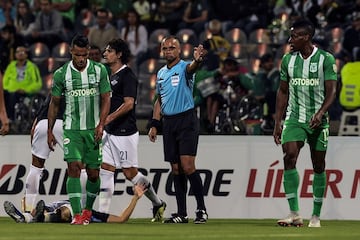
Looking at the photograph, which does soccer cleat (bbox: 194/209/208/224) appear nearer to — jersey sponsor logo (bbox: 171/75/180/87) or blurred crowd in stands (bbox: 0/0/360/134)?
jersey sponsor logo (bbox: 171/75/180/87)

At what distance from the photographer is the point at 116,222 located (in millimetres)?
15945

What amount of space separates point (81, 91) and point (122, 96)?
4.24 ft

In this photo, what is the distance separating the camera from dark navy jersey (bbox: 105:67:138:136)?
16.1m

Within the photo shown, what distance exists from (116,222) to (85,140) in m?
1.32

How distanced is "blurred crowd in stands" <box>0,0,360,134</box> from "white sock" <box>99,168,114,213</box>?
6.88 meters

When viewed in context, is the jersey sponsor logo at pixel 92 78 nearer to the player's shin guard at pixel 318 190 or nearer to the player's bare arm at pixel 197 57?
the player's bare arm at pixel 197 57

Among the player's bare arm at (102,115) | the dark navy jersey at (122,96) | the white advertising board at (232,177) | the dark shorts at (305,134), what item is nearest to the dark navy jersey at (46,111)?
the dark navy jersey at (122,96)

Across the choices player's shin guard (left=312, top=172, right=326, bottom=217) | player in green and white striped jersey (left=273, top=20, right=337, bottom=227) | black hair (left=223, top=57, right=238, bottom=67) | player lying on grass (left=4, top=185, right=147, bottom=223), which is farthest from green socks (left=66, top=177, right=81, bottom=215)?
black hair (left=223, top=57, right=238, bottom=67)

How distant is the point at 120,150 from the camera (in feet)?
53.8

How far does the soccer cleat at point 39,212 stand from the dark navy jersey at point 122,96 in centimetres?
131

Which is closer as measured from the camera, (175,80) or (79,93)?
(79,93)

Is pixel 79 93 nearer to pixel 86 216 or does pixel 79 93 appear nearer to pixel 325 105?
pixel 86 216

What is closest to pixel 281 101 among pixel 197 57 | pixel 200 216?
pixel 197 57

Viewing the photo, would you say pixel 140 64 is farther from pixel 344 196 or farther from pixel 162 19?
pixel 344 196
